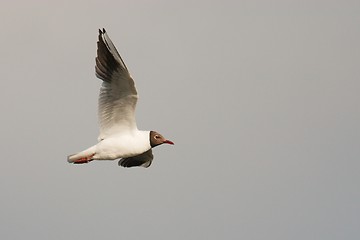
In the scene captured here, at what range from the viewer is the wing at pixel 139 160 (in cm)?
3105

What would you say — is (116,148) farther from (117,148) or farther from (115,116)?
(115,116)

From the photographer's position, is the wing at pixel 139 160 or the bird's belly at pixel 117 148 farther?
the wing at pixel 139 160

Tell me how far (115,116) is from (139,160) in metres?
2.35

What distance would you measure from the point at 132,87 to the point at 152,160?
3.19m

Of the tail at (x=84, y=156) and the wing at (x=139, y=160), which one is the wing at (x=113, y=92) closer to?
the tail at (x=84, y=156)

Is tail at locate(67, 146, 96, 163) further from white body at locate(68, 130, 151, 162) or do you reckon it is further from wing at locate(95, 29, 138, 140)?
wing at locate(95, 29, 138, 140)

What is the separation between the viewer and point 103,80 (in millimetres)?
28703

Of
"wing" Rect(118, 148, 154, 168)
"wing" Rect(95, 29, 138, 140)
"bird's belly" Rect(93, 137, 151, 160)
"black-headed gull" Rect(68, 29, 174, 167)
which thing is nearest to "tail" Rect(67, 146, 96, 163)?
"black-headed gull" Rect(68, 29, 174, 167)

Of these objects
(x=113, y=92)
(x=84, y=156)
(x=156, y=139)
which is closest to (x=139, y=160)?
(x=156, y=139)

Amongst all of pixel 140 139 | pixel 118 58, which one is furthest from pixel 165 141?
pixel 118 58

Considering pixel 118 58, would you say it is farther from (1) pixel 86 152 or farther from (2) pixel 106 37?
(1) pixel 86 152

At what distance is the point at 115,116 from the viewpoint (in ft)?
95.9

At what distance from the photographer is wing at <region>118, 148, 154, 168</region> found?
31.0m

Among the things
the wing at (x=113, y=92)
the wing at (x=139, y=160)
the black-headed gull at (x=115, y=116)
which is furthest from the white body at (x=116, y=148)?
the wing at (x=139, y=160)
